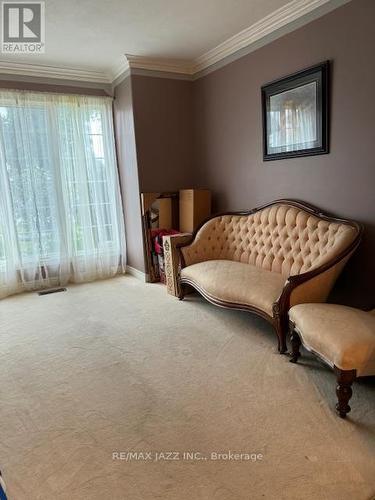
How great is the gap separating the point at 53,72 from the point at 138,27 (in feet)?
4.81

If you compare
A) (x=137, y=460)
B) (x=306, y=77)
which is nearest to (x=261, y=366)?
(x=137, y=460)

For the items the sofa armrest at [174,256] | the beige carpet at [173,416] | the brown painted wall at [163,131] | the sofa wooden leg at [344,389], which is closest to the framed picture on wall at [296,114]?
the sofa armrest at [174,256]

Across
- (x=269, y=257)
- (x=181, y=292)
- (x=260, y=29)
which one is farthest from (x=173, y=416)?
(x=260, y=29)

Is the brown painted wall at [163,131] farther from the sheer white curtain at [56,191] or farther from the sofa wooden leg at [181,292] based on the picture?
the sofa wooden leg at [181,292]

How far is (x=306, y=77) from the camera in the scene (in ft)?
9.82

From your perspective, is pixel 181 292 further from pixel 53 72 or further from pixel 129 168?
pixel 53 72

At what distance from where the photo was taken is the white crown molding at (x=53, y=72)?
156 inches

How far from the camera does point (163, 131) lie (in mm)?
4395

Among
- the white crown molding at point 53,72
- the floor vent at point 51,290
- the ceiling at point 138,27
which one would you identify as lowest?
the floor vent at point 51,290

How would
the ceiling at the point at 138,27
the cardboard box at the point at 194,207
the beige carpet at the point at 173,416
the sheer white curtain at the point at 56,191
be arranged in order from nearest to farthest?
1. the beige carpet at the point at 173,416
2. the ceiling at the point at 138,27
3. the sheer white curtain at the point at 56,191
4. the cardboard box at the point at 194,207

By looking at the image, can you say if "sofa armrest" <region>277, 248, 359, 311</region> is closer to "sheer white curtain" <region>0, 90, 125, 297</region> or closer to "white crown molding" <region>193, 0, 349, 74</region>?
"white crown molding" <region>193, 0, 349, 74</region>

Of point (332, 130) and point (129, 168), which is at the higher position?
point (332, 130)

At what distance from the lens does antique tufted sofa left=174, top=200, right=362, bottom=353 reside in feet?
8.33

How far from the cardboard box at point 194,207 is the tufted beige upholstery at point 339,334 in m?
2.16
